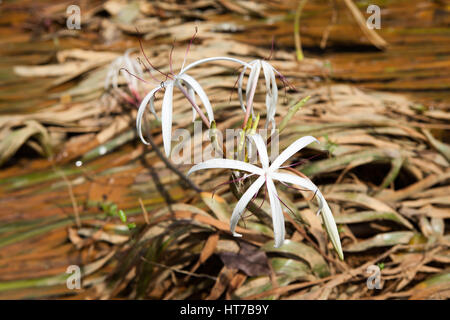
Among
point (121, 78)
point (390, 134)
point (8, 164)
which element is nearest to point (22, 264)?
point (8, 164)

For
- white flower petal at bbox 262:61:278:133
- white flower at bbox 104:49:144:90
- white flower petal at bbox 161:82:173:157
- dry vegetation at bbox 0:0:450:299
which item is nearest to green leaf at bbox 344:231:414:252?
dry vegetation at bbox 0:0:450:299

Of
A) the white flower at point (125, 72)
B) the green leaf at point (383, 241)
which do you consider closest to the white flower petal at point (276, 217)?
the green leaf at point (383, 241)

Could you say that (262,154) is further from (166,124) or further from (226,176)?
(226,176)

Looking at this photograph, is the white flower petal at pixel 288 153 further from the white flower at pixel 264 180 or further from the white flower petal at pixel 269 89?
the white flower petal at pixel 269 89

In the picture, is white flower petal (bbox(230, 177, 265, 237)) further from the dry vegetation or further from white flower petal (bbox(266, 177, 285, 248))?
the dry vegetation

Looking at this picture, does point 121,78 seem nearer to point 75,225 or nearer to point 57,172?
point 57,172

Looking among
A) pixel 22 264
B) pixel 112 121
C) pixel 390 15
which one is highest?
pixel 390 15

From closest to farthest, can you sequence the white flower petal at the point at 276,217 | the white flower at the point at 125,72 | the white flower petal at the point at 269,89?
the white flower petal at the point at 276,217 → the white flower petal at the point at 269,89 → the white flower at the point at 125,72

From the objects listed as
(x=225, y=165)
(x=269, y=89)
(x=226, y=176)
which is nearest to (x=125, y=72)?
(x=226, y=176)
